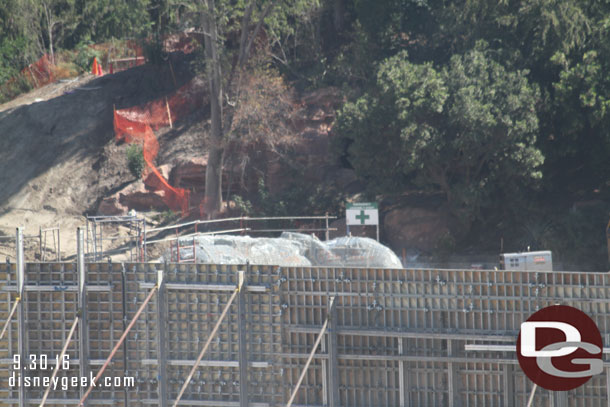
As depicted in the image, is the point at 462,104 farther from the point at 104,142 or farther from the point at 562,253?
the point at 104,142

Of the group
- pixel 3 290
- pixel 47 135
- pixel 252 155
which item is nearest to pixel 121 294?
pixel 3 290

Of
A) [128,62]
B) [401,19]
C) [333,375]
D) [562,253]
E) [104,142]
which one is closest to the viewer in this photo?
[333,375]

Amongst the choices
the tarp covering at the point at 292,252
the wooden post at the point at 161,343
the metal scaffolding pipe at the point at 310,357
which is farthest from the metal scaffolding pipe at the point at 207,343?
the tarp covering at the point at 292,252

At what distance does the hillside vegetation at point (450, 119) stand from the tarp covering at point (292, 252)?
7.99 metres

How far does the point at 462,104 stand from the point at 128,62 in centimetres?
2701

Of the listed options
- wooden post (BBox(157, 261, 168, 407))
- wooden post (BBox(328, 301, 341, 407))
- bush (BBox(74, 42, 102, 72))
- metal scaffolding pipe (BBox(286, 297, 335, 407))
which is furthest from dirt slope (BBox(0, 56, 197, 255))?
wooden post (BBox(328, 301, 341, 407))

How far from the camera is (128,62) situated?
49.0 m

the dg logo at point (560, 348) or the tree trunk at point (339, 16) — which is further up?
the tree trunk at point (339, 16)

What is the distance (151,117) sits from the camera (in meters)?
40.7

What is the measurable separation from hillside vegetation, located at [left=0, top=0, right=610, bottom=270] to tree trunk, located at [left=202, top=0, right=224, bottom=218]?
0.21 ft

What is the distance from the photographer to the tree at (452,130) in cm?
2816

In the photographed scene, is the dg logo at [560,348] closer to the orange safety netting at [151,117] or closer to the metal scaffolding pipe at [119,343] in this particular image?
the metal scaffolding pipe at [119,343]

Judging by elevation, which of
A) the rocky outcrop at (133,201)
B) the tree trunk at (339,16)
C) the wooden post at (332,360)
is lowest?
the wooden post at (332,360)

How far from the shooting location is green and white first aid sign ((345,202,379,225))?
967 inches
